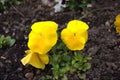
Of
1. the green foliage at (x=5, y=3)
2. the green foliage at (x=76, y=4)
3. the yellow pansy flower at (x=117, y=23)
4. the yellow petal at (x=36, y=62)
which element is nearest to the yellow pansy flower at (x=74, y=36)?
the yellow petal at (x=36, y=62)

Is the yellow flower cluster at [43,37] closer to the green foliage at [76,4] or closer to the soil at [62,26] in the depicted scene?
the soil at [62,26]

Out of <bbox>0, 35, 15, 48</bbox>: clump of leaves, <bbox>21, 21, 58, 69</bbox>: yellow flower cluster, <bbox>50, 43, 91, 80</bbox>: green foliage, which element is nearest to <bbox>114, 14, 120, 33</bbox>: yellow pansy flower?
<bbox>50, 43, 91, 80</bbox>: green foliage

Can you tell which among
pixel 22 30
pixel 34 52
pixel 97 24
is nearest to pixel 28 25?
pixel 22 30

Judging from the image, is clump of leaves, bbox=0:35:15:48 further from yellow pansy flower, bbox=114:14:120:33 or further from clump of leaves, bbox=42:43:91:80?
yellow pansy flower, bbox=114:14:120:33

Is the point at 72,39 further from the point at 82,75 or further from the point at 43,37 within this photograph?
the point at 82,75

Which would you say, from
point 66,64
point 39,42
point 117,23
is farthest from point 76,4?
point 39,42

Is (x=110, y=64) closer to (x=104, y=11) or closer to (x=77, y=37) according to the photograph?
(x=77, y=37)
